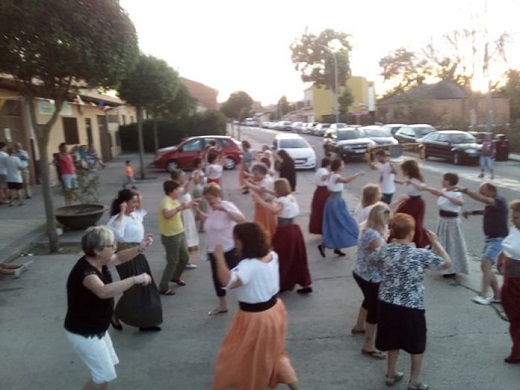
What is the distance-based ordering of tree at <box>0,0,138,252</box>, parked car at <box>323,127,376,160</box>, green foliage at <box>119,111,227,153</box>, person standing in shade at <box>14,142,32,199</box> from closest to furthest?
tree at <box>0,0,138,252</box>, person standing in shade at <box>14,142,32,199</box>, parked car at <box>323,127,376,160</box>, green foliage at <box>119,111,227,153</box>

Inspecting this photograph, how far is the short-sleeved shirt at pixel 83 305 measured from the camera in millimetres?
3621

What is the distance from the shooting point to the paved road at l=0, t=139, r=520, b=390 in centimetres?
453

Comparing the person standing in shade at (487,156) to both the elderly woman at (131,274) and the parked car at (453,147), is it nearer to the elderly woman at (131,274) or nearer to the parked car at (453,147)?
the parked car at (453,147)

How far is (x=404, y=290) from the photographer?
13.4 ft

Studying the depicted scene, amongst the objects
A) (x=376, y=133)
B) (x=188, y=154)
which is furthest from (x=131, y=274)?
(x=376, y=133)

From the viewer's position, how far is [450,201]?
6.71m

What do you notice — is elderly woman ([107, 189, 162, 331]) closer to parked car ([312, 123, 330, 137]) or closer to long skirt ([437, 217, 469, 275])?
long skirt ([437, 217, 469, 275])

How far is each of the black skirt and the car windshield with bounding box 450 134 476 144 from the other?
19824 mm

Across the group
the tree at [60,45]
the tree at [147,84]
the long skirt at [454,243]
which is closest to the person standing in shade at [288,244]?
the long skirt at [454,243]

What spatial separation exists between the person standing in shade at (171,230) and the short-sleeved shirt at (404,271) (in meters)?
2.95

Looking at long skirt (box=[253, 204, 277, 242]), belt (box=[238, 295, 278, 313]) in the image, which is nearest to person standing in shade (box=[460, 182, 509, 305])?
long skirt (box=[253, 204, 277, 242])

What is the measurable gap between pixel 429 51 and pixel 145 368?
53.0 meters

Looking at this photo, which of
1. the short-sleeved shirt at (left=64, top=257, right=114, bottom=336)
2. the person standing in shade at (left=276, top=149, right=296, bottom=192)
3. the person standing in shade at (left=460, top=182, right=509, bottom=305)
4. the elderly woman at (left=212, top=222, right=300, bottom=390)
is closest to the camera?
the short-sleeved shirt at (left=64, top=257, right=114, bottom=336)

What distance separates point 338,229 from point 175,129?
26.7 meters
